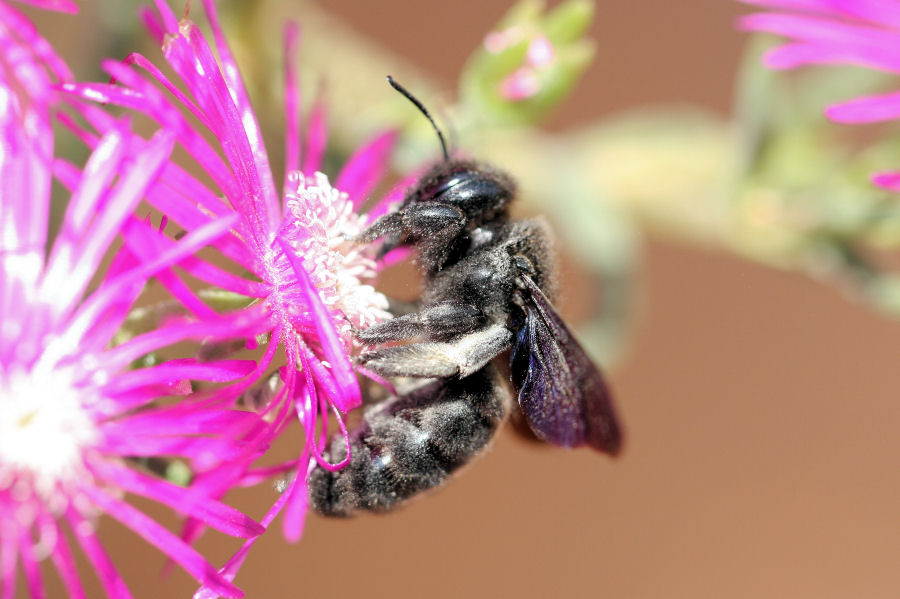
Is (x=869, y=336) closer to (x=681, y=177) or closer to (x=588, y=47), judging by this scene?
(x=681, y=177)

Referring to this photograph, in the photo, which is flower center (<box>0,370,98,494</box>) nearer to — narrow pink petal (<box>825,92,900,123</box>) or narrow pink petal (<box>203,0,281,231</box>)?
narrow pink petal (<box>203,0,281,231</box>)

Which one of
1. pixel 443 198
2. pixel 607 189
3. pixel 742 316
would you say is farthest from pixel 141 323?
pixel 742 316

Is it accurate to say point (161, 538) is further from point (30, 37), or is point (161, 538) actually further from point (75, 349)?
point (30, 37)

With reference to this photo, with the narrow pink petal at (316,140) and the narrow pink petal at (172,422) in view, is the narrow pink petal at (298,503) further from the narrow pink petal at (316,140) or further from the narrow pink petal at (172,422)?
the narrow pink petal at (316,140)

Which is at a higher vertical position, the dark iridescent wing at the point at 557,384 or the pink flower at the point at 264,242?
the pink flower at the point at 264,242

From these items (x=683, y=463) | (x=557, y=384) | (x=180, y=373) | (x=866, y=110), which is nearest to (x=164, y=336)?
(x=180, y=373)

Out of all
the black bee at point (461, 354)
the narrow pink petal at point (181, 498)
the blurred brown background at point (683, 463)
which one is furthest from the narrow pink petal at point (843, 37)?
the blurred brown background at point (683, 463)

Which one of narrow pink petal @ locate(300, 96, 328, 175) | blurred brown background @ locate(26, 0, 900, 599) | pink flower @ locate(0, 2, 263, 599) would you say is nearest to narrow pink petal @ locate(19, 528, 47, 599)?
pink flower @ locate(0, 2, 263, 599)
